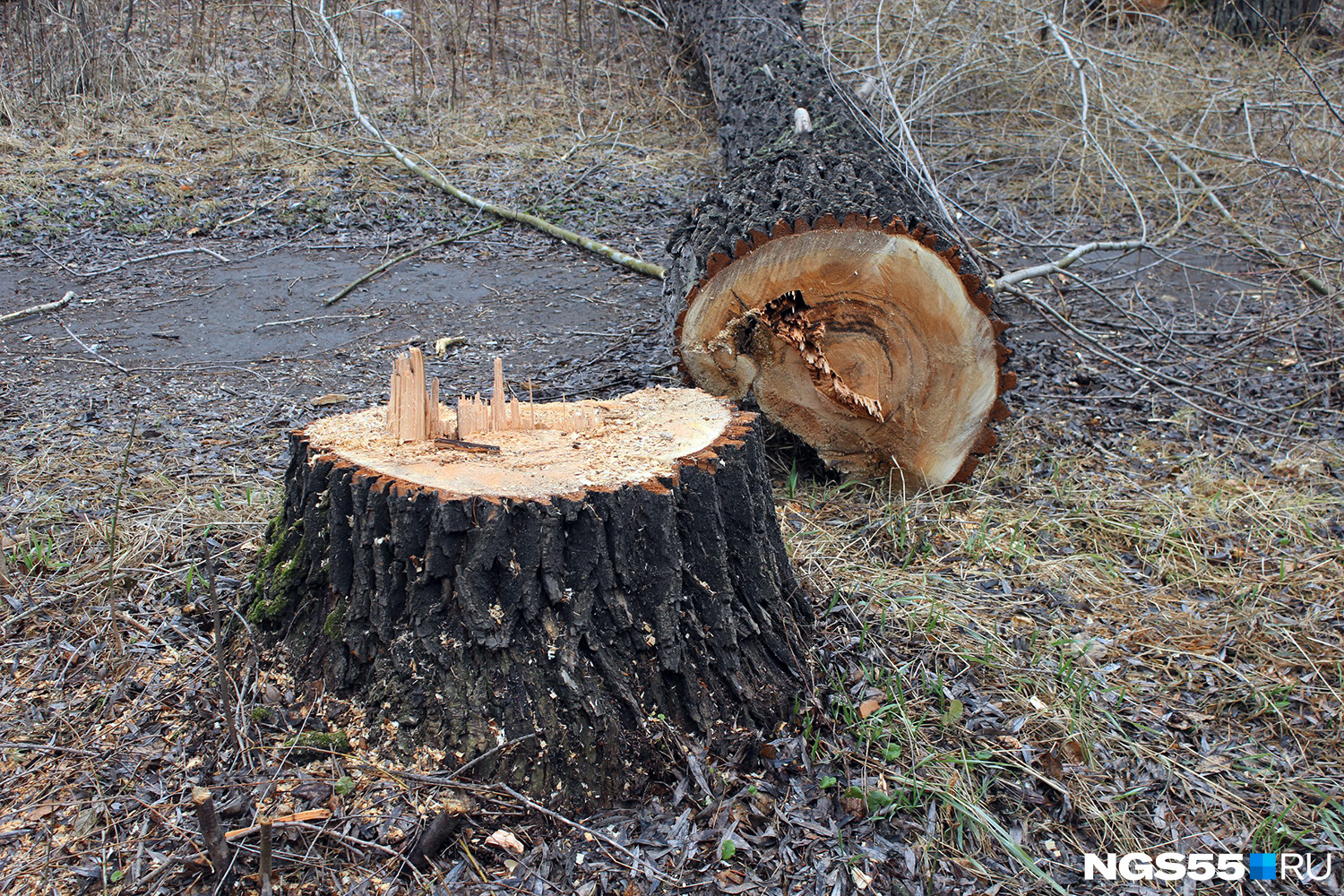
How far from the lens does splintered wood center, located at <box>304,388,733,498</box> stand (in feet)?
6.47

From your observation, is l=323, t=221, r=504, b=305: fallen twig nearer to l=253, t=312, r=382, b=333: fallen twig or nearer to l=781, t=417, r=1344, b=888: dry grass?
l=253, t=312, r=382, b=333: fallen twig

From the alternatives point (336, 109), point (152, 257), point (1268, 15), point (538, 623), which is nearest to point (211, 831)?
point (538, 623)

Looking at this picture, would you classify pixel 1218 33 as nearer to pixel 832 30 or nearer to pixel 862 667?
pixel 832 30

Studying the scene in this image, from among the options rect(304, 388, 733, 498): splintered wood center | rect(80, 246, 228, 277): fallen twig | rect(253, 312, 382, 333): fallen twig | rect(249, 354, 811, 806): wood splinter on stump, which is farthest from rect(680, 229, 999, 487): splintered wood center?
rect(80, 246, 228, 277): fallen twig

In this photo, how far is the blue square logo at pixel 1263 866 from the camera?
6.40 ft

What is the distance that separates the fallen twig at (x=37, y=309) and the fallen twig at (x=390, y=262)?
1.48 m

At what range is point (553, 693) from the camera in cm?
193

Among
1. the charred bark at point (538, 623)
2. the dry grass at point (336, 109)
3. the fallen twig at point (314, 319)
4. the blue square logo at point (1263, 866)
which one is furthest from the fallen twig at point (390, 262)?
the blue square logo at point (1263, 866)

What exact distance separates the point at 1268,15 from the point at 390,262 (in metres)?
9.77

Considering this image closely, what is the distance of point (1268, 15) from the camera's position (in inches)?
374

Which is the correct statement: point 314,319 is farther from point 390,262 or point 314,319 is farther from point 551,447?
point 551,447

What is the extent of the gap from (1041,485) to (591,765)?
2466 mm

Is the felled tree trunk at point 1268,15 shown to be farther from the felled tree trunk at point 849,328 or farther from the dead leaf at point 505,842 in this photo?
the dead leaf at point 505,842

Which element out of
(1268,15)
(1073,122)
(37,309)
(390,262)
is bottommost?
(37,309)
